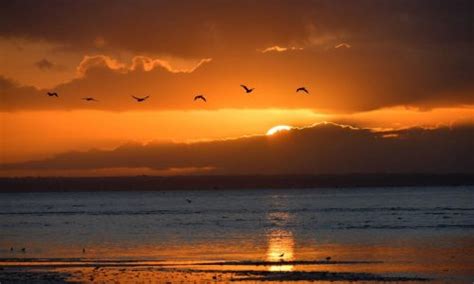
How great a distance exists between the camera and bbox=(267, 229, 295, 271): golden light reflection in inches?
1791

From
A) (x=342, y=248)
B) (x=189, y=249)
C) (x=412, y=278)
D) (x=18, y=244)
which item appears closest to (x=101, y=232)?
(x=18, y=244)

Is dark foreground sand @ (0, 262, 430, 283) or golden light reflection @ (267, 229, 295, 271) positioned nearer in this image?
dark foreground sand @ (0, 262, 430, 283)

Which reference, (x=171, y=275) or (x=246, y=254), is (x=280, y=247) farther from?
(x=171, y=275)

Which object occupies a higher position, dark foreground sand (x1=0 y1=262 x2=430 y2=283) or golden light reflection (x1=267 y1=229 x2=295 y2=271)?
golden light reflection (x1=267 y1=229 x2=295 y2=271)

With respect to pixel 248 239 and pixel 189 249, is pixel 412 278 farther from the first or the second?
pixel 248 239

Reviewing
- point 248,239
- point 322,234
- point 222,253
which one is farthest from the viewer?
point 322,234

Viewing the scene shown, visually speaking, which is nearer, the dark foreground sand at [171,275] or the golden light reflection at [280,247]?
the dark foreground sand at [171,275]

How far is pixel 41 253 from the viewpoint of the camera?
56938mm

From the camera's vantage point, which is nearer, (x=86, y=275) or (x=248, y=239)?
(x=86, y=275)

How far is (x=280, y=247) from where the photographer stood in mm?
58469

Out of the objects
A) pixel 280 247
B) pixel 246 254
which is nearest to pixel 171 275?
pixel 246 254

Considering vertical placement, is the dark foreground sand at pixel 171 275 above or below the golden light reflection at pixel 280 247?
below

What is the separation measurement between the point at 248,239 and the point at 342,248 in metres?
11.4

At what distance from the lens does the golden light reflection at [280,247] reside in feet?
149
